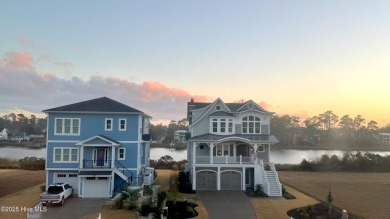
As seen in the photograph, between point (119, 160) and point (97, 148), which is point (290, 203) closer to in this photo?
point (119, 160)

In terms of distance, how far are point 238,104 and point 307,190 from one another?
10.3 metres

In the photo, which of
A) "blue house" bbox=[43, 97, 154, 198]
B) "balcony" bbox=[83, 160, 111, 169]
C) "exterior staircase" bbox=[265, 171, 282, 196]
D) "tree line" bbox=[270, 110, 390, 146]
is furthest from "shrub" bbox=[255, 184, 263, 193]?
"tree line" bbox=[270, 110, 390, 146]

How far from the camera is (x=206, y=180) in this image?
28641 mm

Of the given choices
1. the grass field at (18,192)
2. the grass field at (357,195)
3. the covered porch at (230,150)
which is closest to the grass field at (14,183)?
the grass field at (18,192)

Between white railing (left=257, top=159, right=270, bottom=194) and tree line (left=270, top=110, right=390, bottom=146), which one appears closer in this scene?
white railing (left=257, top=159, right=270, bottom=194)

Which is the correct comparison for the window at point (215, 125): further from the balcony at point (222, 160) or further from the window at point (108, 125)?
the window at point (108, 125)

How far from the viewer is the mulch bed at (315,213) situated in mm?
19369

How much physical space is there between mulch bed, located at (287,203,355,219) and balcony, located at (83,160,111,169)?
44.8 ft

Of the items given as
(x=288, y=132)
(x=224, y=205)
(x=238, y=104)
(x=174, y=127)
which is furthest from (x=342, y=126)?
(x=224, y=205)

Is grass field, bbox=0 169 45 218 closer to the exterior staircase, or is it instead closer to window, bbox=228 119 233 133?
window, bbox=228 119 233 133

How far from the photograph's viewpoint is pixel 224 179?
28688mm

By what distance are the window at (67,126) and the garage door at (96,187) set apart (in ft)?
13.0

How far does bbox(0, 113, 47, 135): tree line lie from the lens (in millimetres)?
156500

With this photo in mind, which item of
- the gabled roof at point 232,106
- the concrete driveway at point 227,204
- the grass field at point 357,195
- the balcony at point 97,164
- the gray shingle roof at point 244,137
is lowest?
the grass field at point 357,195
